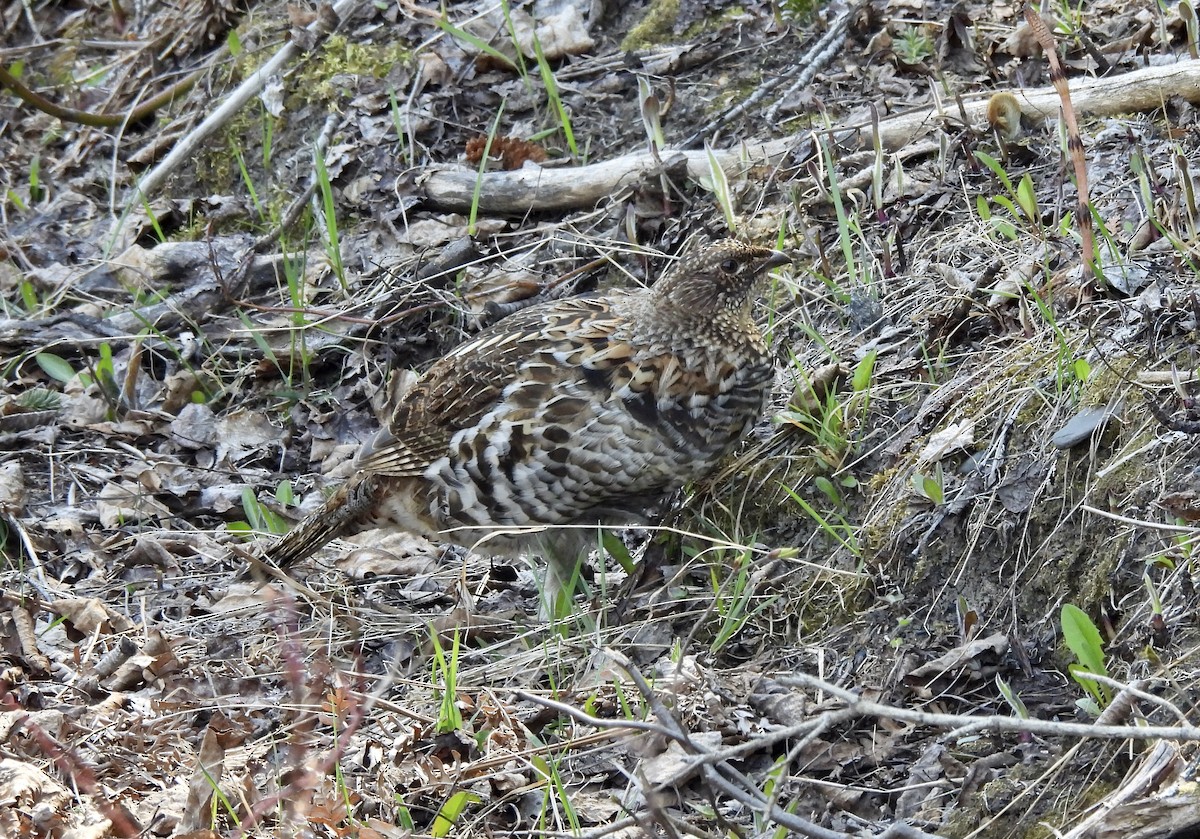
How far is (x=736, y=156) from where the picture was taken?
602 centimetres

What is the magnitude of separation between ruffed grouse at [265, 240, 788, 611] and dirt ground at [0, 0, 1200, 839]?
253 mm

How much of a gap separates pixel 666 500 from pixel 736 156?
188cm

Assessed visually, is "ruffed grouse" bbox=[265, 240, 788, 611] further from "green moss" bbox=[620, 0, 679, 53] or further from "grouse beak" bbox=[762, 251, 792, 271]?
"green moss" bbox=[620, 0, 679, 53]

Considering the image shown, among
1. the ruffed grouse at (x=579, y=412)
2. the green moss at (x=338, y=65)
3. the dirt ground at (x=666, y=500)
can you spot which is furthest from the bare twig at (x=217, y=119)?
the ruffed grouse at (x=579, y=412)

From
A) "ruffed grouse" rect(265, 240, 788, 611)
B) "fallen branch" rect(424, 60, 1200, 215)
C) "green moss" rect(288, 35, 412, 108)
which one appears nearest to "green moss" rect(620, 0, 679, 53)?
"fallen branch" rect(424, 60, 1200, 215)

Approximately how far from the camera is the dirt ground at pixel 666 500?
353 centimetres

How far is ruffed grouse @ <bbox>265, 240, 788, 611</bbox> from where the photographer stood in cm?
454

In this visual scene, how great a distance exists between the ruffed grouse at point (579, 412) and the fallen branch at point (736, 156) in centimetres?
126

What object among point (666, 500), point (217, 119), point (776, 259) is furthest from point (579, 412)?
point (217, 119)

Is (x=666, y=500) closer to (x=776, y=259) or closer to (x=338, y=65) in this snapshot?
(x=776, y=259)

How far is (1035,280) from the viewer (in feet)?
15.0

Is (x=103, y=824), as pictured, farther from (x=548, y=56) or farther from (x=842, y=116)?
(x=548, y=56)

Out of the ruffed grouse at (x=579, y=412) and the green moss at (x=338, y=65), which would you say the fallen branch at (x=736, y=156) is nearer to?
the green moss at (x=338, y=65)

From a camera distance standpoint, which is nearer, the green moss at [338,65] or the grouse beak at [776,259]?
the grouse beak at [776,259]
